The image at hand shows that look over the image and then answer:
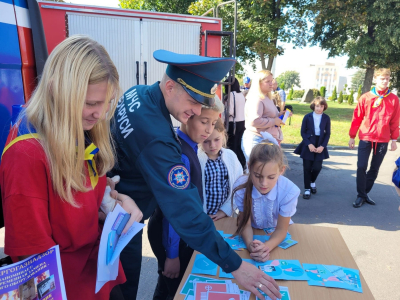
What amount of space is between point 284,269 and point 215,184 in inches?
37.2

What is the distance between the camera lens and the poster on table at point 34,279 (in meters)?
0.87

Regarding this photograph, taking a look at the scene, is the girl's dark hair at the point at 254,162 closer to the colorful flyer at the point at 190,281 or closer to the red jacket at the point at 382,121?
the colorful flyer at the point at 190,281

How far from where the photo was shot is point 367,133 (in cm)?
448

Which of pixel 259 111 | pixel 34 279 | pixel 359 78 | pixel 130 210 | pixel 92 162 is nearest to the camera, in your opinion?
pixel 34 279

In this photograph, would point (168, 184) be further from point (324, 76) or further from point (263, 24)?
point (324, 76)

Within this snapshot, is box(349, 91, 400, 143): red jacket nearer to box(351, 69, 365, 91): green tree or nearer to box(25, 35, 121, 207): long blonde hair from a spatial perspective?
box(25, 35, 121, 207): long blonde hair

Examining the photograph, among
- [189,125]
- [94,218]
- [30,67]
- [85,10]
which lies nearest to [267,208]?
[189,125]

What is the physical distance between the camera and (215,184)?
2.38 meters

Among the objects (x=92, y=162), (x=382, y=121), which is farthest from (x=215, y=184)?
(x=382, y=121)

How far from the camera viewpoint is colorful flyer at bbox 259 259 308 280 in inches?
58.7

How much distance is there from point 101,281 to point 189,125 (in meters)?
1.05

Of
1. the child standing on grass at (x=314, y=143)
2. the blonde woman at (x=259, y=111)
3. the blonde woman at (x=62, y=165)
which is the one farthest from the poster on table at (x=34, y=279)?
the child standing on grass at (x=314, y=143)

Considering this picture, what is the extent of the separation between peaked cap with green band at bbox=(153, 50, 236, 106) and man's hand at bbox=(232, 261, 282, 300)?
0.80m

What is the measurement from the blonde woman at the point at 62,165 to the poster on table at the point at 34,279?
0.12ft
